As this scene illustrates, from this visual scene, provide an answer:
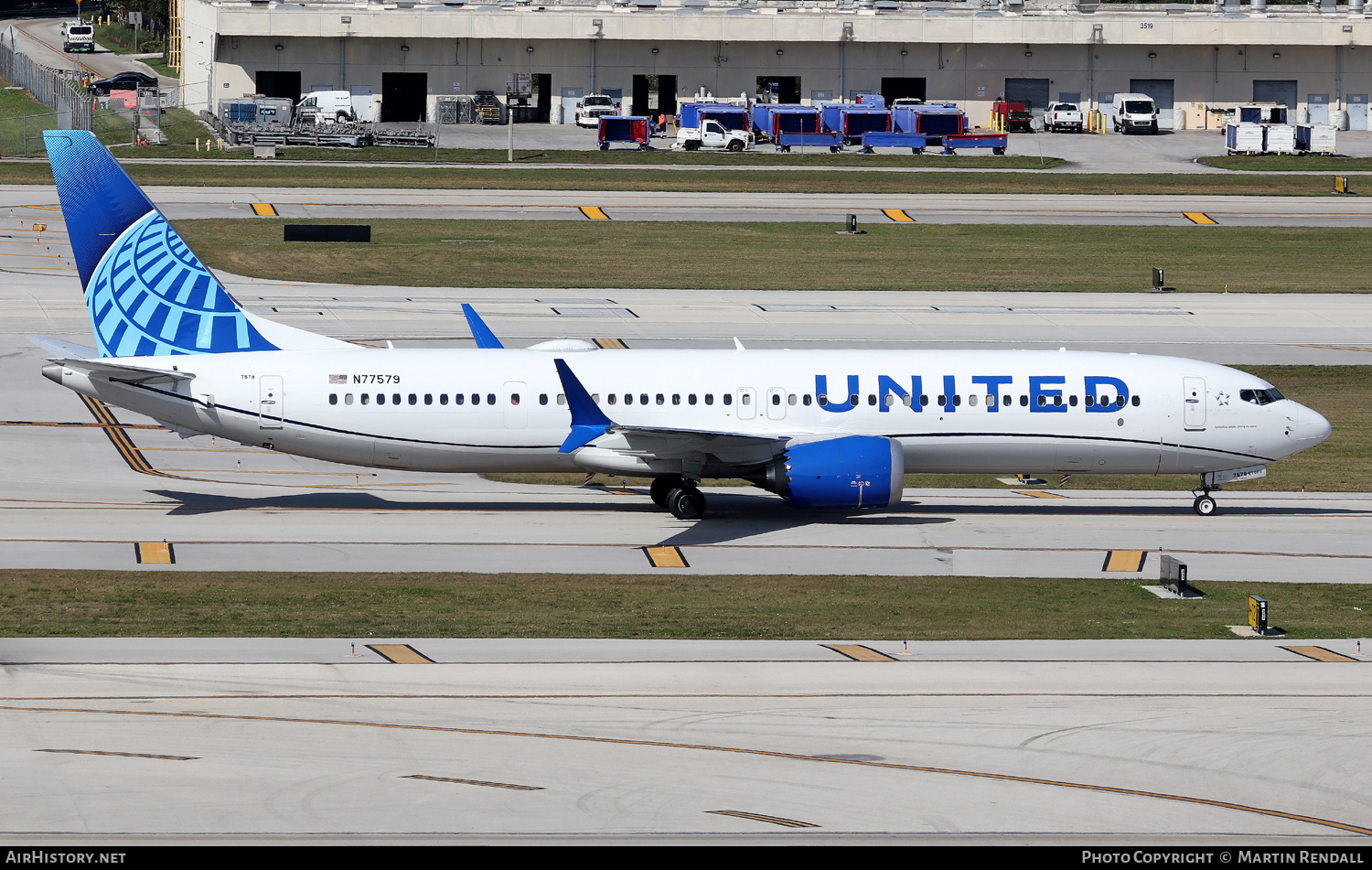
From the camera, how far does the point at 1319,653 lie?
29.5 meters

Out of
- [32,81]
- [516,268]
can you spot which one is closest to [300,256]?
[516,268]

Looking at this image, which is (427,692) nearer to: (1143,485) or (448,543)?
(448,543)

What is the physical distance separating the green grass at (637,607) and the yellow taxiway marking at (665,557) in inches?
41.1

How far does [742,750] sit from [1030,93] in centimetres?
11287

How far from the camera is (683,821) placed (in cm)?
2083

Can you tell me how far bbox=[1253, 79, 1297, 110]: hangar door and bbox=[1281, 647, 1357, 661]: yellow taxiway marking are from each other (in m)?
108

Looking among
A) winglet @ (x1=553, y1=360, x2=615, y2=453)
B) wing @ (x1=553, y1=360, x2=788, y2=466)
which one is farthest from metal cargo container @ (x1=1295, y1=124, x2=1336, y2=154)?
winglet @ (x1=553, y1=360, x2=615, y2=453)

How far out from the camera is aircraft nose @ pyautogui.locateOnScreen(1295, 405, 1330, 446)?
41.1 meters

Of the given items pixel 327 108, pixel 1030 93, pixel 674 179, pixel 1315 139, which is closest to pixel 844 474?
pixel 674 179

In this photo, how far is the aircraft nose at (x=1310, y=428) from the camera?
41125 millimetres

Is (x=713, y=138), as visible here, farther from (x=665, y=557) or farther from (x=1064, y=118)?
(x=665, y=557)

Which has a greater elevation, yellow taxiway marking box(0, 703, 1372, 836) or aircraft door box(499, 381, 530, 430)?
aircraft door box(499, 381, 530, 430)

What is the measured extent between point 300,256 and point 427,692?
5231cm

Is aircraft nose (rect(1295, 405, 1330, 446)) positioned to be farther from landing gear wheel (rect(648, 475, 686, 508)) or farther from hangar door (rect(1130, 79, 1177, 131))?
hangar door (rect(1130, 79, 1177, 131))
